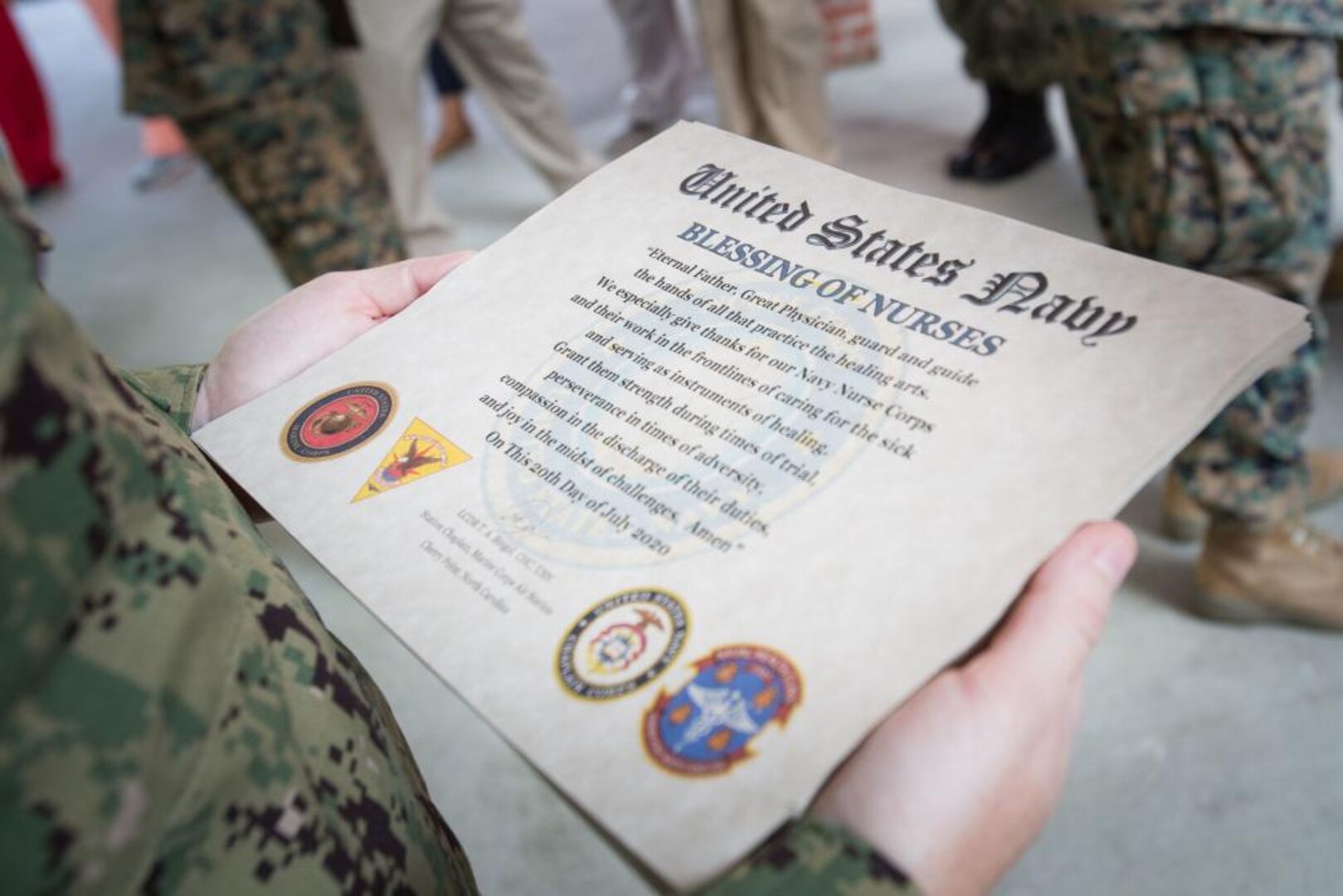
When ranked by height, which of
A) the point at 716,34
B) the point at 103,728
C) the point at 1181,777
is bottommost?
the point at 1181,777

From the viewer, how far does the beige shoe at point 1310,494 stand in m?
1.22

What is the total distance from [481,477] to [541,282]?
0.14 m

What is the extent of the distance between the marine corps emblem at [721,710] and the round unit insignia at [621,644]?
16 millimetres

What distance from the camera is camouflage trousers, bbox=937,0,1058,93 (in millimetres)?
1680

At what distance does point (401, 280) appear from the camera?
2.08 feet

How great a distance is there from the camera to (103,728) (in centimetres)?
32

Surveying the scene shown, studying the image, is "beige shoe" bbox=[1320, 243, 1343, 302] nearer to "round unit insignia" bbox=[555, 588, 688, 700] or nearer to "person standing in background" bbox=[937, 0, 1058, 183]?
"person standing in background" bbox=[937, 0, 1058, 183]

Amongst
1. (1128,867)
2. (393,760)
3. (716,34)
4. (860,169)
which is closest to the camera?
(393,760)

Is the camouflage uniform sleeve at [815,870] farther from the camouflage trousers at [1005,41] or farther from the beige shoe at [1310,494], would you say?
the camouflage trousers at [1005,41]

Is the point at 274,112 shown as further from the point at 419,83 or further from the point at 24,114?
the point at 24,114

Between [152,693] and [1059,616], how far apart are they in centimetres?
33

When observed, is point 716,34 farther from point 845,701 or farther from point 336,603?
point 845,701

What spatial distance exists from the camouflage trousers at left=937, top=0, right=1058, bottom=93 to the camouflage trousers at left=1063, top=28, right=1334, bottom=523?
74 centimetres

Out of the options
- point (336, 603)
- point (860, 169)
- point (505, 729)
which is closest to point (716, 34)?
point (860, 169)
